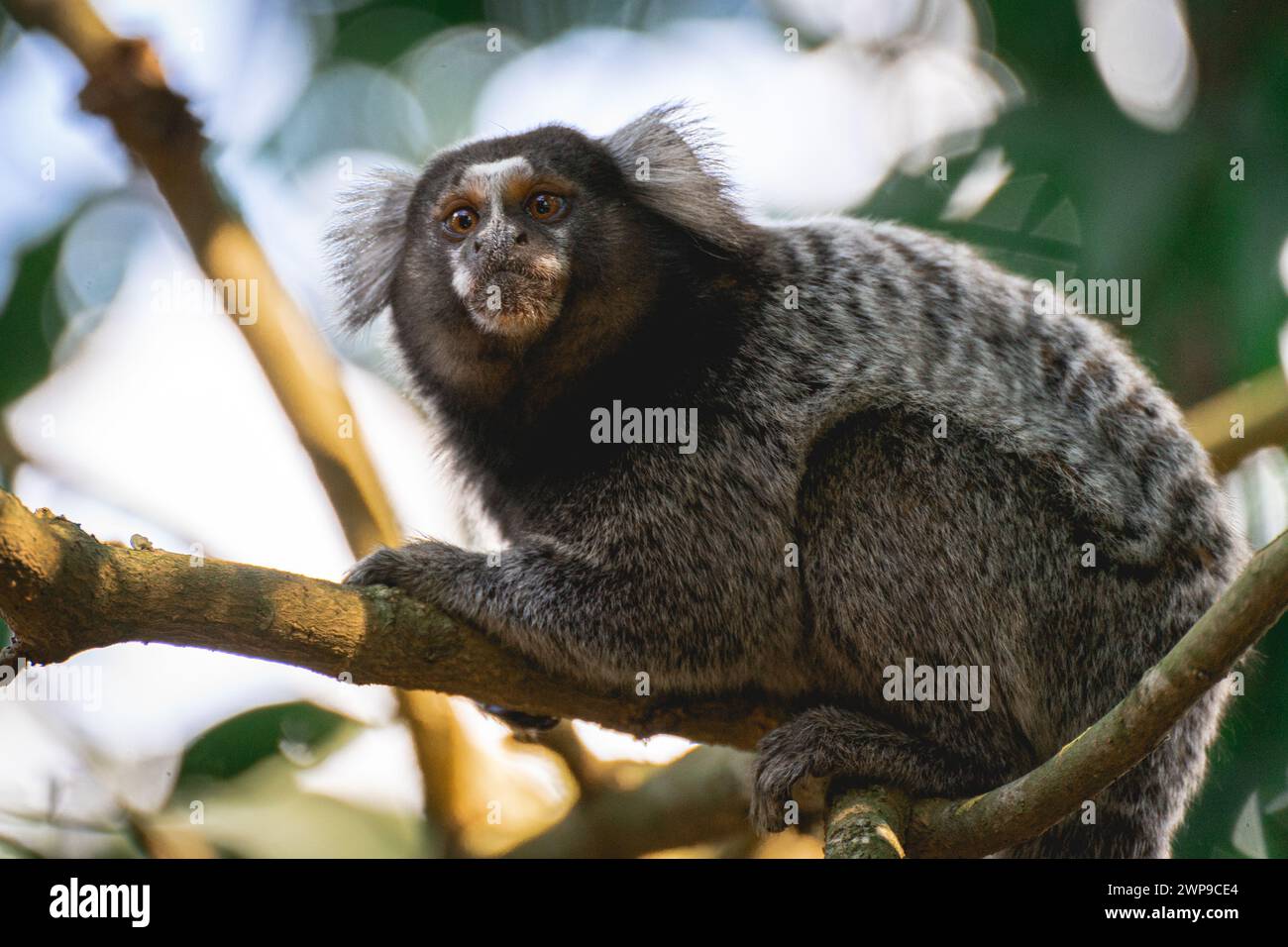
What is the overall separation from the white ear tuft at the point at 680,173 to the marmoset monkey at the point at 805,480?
0.07 feet

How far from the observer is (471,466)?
657 cm

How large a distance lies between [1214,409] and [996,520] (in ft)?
8.93

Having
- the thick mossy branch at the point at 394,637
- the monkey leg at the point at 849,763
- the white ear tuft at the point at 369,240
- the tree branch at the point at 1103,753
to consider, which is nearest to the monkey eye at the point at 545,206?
the white ear tuft at the point at 369,240

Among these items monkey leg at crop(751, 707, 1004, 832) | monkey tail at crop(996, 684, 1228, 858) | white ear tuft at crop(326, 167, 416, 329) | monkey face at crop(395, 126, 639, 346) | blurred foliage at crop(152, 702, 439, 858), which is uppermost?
white ear tuft at crop(326, 167, 416, 329)

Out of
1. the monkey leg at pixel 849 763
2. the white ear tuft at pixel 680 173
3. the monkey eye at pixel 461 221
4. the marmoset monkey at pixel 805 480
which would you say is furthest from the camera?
the white ear tuft at pixel 680 173

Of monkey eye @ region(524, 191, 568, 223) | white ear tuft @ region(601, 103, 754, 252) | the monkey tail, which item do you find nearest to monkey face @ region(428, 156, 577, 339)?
monkey eye @ region(524, 191, 568, 223)

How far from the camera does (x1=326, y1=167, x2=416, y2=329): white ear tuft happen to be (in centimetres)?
693

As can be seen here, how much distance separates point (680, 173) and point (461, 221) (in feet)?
4.05

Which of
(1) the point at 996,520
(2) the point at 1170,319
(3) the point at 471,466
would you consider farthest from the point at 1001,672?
(2) the point at 1170,319

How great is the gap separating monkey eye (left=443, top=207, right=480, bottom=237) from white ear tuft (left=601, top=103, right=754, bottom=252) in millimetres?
910

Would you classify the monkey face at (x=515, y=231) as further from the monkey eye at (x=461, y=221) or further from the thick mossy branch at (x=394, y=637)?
the thick mossy branch at (x=394, y=637)

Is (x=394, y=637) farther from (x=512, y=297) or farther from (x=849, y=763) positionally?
(x=849, y=763)

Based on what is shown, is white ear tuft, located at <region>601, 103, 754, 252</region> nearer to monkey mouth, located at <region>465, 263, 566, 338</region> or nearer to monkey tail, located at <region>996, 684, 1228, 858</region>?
monkey mouth, located at <region>465, 263, 566, 338</region>

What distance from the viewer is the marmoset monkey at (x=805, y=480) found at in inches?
208
